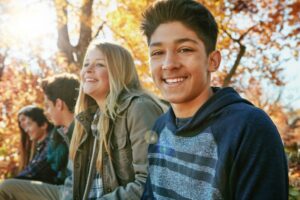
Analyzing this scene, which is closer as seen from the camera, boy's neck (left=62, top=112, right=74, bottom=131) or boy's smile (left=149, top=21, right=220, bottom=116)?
boy's smile (left=149, top=21, right=220, bottom=116)

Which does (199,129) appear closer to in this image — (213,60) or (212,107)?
(212,107)

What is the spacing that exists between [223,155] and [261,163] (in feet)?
0.54

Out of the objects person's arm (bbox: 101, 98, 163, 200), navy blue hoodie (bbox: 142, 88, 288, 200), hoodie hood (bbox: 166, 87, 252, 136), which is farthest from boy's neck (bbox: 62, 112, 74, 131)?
hoodie hood (bbox: 166, 87, 252, 136)

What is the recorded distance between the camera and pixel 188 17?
1869 mm

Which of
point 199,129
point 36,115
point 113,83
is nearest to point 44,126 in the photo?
point 36,115

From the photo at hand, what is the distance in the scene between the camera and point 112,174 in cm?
268

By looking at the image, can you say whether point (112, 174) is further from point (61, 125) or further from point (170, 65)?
point (61, 125)

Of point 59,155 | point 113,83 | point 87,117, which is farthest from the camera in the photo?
point 59,155

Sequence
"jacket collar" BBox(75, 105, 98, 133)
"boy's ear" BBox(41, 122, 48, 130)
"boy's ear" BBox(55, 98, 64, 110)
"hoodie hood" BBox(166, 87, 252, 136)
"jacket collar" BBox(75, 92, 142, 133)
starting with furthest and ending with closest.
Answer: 1. "boy's ear" BBox(41, 122, 48, 130)
2. "boy's ear" BBox(55, 98, 64, 110)
3. "jacket collar" BBox(75, 105, 98, 133)
4. "jacket collar" BBox(75, 92, 142, 133)
5. "hoodie hood" BBox(166, 87, 252, 136)

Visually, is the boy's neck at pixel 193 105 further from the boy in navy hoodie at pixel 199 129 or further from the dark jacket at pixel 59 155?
the dark jacket at pixel 59 155

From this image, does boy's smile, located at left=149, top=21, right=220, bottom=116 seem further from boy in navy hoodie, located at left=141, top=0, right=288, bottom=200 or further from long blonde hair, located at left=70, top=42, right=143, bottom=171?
long blonde hair, located at left=70, top=42, right=143, bottom=171

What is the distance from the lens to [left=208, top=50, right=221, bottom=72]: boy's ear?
1.91m

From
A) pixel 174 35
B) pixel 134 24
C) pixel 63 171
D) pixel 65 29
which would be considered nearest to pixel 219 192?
pixel 174 35

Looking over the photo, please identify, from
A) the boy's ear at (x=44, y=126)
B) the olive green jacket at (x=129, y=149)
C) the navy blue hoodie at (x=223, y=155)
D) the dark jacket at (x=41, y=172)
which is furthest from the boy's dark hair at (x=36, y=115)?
the navy blue hoodie at (x=223, y=155)
